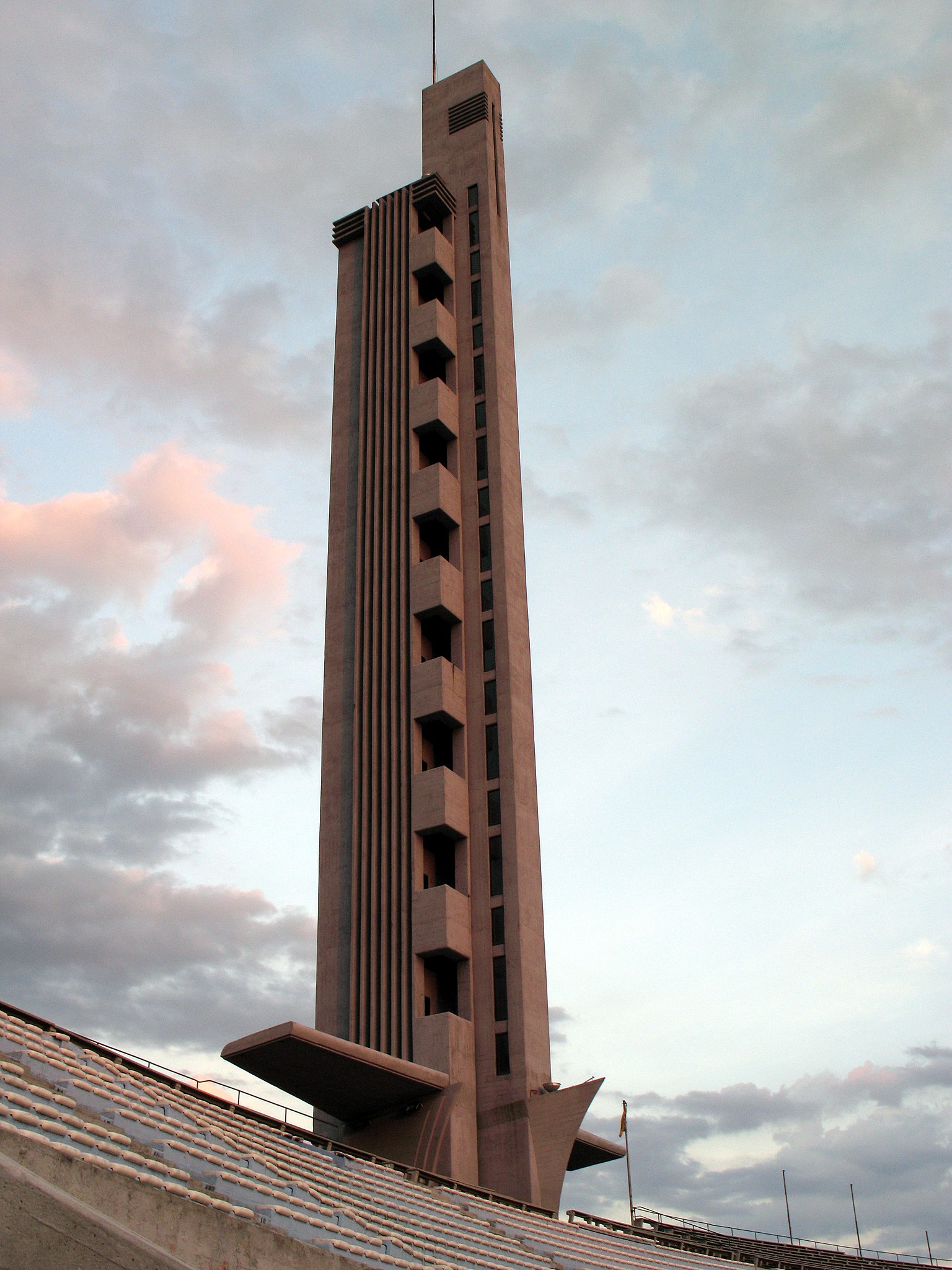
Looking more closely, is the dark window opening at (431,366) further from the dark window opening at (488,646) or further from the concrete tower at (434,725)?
the dark window opening at (488,646)

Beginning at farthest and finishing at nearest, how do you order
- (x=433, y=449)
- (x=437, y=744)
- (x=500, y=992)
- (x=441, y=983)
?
(x=433, y=449), (x=437, y=744), (x=441, y=983), (x=500, y=992)

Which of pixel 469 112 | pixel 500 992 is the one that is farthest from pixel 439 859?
pixel 469 112

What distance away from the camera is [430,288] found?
183ft

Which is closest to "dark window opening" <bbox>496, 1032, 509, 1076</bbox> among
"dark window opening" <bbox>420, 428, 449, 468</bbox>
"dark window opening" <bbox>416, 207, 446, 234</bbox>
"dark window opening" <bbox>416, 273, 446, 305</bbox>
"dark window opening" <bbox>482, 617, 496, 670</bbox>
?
"dark window opening" <bbox>482, 617, 496, 670</bbox>

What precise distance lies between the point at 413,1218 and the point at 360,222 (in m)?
43.7

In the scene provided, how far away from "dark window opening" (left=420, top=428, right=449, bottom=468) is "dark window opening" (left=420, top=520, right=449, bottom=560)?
9.27ft

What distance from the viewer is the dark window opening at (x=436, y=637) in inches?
1908

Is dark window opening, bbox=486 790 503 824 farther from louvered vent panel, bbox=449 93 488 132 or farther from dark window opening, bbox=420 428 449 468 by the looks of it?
louvered vent panel, bbox=449 93 488 132

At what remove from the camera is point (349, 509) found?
51.9 metres

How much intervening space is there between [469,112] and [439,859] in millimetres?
34667

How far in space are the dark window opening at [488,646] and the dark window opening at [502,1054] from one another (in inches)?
532

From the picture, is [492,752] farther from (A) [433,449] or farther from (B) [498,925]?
(A) [433,449]

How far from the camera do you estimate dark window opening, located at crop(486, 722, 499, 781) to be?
4534cm

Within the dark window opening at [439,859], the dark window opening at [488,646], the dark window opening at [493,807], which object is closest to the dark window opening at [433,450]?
the dark window opening at [488,646]
